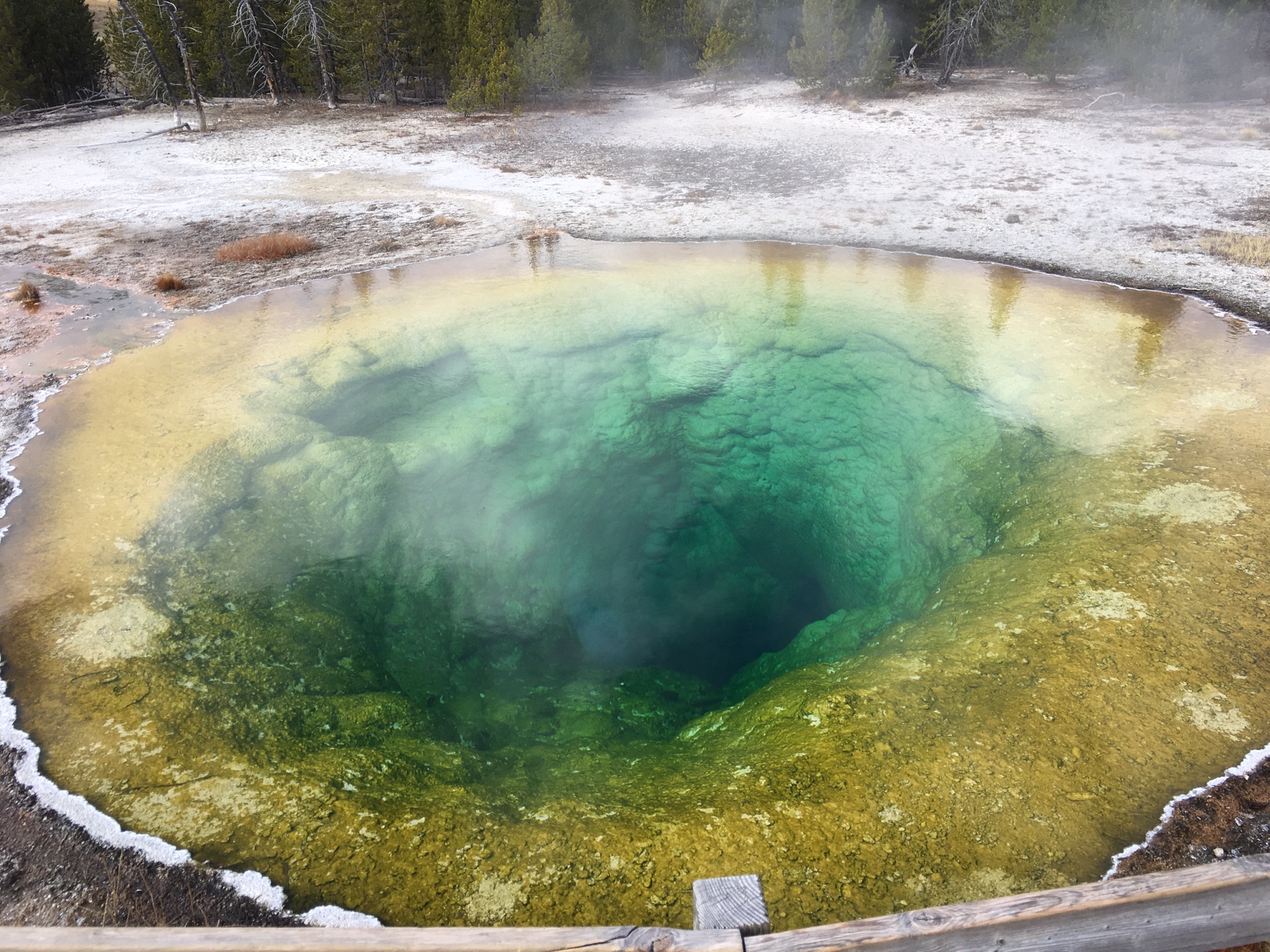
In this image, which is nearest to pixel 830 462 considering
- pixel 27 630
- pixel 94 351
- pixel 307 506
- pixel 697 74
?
pixel 307 506

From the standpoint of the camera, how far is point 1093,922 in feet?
5.99

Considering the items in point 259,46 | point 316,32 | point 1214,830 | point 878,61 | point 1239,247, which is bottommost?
point 1214,830

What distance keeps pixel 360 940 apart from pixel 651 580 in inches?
246

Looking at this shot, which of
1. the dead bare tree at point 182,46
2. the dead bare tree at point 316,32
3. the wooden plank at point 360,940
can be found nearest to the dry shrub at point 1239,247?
the wooden plank at point 360,940

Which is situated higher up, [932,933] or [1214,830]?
[932,933]

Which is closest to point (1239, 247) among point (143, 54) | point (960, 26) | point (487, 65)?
point (960, 26)

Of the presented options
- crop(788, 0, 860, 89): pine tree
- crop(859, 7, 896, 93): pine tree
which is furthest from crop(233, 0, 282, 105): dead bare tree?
crop(859, 7, 896, 93): pine tree

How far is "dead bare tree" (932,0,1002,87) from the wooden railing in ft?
69.9

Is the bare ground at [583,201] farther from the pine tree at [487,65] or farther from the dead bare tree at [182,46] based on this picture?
the pine tree at [487,65]

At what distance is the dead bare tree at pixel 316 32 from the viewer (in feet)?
64.7

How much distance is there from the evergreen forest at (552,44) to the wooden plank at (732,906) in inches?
780

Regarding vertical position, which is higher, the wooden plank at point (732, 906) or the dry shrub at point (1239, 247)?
the dry shrub at point (1239, 247)

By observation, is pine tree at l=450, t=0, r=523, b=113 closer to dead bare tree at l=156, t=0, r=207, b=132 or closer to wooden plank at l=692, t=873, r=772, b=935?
dead bare tree at l=156, t=0, r=207, b=132

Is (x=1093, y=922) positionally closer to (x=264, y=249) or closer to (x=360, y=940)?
(x=360, y=940)
